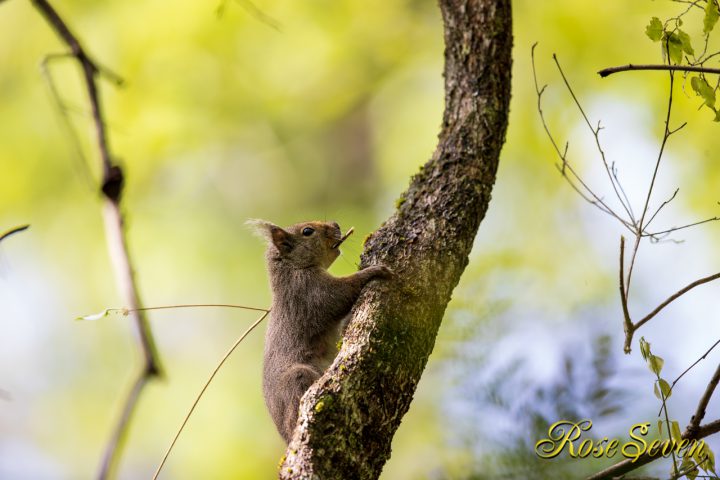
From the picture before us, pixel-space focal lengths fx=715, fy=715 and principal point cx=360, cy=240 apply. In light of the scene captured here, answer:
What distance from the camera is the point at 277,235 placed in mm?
5047

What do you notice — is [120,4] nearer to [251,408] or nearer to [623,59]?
[251,408]

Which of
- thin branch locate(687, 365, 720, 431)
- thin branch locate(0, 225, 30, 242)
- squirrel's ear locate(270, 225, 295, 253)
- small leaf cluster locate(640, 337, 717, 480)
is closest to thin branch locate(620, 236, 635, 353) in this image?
small leaf cluster locate(640, 337, 717, 480)

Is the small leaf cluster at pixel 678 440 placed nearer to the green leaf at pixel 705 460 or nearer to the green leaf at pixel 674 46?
the green leaf at pixel 705 460

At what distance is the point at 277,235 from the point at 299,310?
708mm

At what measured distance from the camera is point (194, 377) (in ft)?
34.5

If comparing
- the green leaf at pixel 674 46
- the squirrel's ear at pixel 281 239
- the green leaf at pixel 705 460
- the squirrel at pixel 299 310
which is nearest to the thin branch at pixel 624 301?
the green leaf at pixel 705 460

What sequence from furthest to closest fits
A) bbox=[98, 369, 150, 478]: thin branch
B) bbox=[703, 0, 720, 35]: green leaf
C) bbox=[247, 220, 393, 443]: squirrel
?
bbox=[247, 220, 393, 443]: squirrel
bbox=[703, 0, 720, 35]: green leaf
bbox=[98, 369, 150, 478]: thin branch

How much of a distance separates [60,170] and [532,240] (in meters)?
7.31

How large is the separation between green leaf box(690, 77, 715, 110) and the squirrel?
181 cm

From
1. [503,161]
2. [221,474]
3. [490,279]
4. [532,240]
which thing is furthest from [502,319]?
[221,474]

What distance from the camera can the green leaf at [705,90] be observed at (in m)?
2.62

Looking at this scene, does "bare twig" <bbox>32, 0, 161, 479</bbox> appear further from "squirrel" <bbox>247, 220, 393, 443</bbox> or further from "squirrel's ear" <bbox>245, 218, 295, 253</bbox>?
"squirrel's ear" <bbox>245, 218, 295, 253</bbox>

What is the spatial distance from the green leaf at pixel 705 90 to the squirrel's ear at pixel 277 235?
9.86 feet

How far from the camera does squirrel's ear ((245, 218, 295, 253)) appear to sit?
16.5ft
